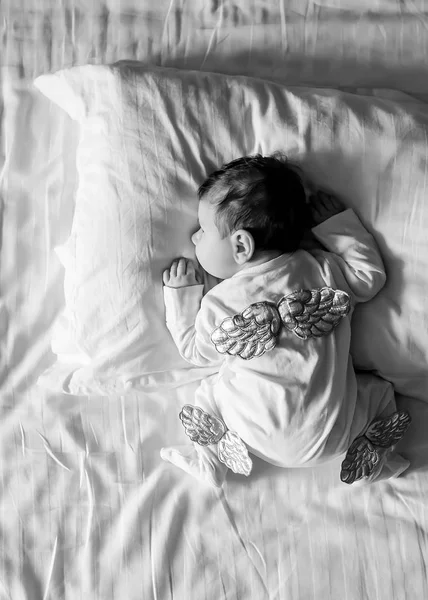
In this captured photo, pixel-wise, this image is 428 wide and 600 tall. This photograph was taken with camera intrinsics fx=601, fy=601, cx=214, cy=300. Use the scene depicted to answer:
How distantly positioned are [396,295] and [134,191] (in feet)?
1.63

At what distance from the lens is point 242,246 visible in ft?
3.35

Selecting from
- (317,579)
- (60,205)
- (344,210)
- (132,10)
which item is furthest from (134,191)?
(317,579)

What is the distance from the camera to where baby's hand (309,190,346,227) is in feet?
3.52

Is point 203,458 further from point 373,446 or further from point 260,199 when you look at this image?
point 260,199

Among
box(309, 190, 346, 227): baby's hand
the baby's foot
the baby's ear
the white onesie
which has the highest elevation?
box(309, 190, 346, 227): baby's hand

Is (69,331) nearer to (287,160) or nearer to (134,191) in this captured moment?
(134,191)

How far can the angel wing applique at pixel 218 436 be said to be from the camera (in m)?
1.04

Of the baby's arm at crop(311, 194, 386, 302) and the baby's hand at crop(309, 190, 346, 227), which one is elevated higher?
the baby's hand at crop(309, 190, 346, 227)

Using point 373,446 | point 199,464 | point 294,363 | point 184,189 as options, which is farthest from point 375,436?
point 184,189

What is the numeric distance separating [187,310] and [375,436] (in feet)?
1.31

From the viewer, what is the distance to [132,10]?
1287 millimetres

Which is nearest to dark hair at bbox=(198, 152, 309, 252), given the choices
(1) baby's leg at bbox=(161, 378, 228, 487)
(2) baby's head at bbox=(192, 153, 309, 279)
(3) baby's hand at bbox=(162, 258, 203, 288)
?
(2) baby's head at bbox=(192, 153, 309, 279)

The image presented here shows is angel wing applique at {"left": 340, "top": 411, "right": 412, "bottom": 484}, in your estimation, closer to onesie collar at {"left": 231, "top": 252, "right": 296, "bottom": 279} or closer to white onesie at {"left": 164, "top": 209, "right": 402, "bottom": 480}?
white onesie at {"left": 164, "top": 209, "right": 402, "bottom": 480}

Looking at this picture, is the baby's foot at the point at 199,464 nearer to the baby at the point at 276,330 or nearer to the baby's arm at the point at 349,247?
the baby at the point at 276,330
